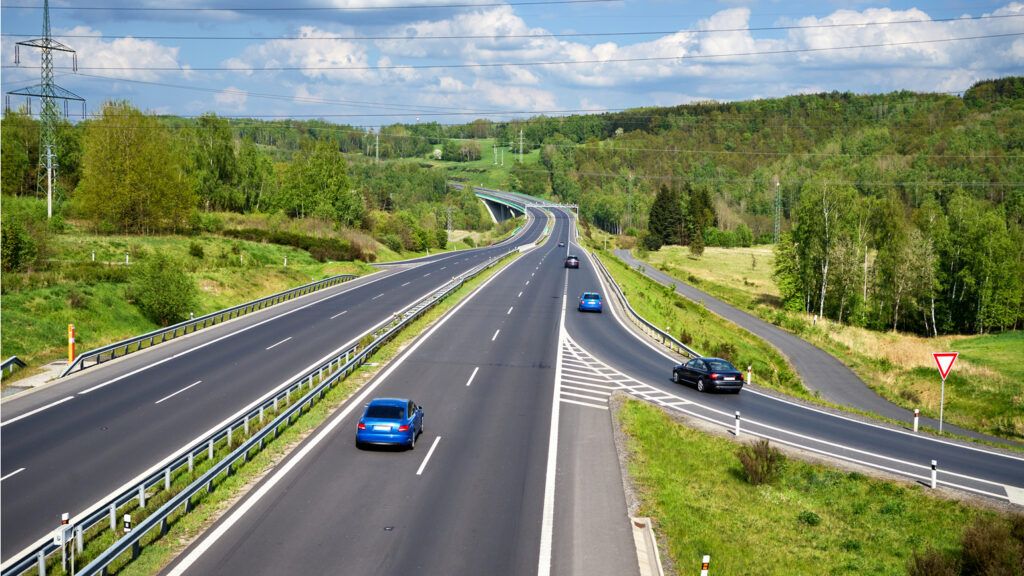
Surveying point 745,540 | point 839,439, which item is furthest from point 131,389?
point 839,439

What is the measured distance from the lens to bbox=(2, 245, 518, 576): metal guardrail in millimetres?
12727

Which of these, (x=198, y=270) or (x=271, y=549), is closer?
(x=271, y=549)

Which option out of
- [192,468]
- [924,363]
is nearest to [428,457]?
[192,468]

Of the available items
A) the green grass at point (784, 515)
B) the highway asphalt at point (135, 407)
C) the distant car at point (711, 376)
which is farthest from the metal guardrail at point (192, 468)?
the distant car at point (711, 376)

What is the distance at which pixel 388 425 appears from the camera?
20.8m

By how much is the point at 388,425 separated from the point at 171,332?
73.9 feet

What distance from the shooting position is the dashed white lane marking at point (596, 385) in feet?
93.9

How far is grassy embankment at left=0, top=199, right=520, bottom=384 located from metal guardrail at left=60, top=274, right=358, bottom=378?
1841mm

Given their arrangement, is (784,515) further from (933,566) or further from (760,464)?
(933,566)

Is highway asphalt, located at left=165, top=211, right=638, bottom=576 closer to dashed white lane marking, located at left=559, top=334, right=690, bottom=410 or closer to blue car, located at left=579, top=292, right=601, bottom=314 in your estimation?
dashed white lane marking, located at left=559, top=334, right=690, bottom=410

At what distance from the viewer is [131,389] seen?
27.3 metres


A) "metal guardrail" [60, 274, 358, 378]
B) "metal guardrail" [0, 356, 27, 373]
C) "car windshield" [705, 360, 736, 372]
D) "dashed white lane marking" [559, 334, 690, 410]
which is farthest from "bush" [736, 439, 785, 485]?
"metal guardrail" [0, 356, 27, 373]

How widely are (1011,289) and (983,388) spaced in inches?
1193

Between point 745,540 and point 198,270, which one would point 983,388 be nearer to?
point 745,540
